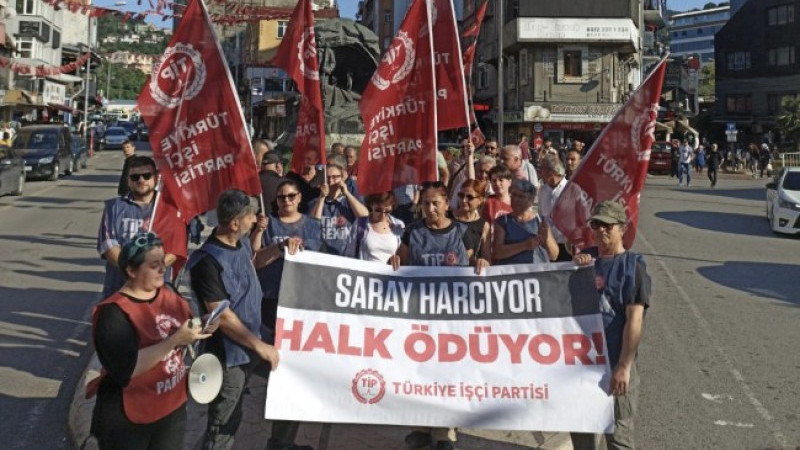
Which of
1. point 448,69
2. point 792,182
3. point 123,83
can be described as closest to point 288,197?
point 448,69

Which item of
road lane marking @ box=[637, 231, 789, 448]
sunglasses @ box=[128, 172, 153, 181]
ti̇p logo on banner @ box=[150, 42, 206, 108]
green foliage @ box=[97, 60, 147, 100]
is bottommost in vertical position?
road lane marking @ box=[637, 231, 789, 448]

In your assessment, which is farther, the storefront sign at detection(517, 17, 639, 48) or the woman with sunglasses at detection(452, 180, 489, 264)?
the storefront sign at detection(517, 17, 639, 48)

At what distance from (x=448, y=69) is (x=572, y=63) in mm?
38248

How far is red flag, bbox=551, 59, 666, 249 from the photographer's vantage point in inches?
210

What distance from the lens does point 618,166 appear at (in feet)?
17.7

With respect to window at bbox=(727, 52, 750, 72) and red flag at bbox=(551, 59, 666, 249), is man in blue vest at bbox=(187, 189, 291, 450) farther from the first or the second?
window at bbox=(727, 52, 750, 72)

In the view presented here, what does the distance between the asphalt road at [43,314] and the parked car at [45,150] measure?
8015 millimetres

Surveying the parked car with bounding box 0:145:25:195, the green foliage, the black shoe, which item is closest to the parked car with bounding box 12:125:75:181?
the parked car with bounding box 0:145:25:195

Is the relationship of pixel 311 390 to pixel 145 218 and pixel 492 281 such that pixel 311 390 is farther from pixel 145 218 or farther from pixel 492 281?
pixel 145 218

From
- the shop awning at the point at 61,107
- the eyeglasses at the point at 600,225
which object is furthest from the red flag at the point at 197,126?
the shop awning at the point at 61,107

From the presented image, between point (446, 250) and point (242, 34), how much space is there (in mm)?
57889

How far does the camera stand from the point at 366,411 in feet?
15.1

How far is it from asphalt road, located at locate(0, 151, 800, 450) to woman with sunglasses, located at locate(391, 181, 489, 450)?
59.3 inches

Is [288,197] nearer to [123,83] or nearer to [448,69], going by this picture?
Answer: [448,69]
